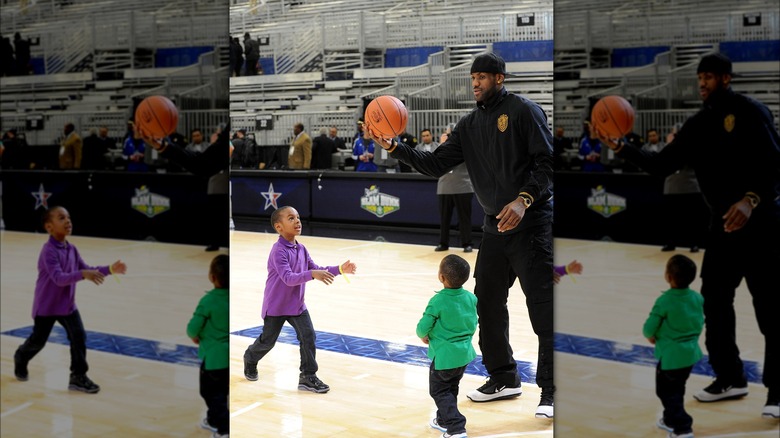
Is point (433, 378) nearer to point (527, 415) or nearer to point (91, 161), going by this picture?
point (527, 415)

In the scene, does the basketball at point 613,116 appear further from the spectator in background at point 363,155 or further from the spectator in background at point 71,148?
the spectator in background at point 363,155

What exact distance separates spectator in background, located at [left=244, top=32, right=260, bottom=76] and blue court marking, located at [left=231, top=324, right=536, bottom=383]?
11.8 m

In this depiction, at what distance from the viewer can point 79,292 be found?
7.22 ft

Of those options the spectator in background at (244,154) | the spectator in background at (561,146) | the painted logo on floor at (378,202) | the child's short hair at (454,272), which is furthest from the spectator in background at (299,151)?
the spectator in background at (561,146)

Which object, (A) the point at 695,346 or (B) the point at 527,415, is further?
(B) the point at 527,415

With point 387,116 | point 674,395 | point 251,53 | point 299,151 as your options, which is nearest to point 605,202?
point 674,395

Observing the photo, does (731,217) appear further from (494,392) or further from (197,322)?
(494,392)

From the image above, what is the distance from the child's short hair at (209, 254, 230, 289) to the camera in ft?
7.01

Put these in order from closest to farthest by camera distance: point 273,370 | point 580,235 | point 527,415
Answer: point 580,235
point 527,415
point 273,370

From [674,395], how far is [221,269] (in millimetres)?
1001

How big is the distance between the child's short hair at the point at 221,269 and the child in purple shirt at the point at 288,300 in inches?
108

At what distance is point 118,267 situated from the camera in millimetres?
2172

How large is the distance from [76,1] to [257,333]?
14.8 feet

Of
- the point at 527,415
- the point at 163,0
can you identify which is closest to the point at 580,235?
the point at 163,0
